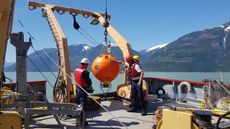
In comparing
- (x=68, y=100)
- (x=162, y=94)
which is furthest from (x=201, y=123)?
(x=162, y=94)

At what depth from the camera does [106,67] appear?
471 inches

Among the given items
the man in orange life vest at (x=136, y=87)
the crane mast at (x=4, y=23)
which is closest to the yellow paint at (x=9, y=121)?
the crane mast at (x=4, y=23)

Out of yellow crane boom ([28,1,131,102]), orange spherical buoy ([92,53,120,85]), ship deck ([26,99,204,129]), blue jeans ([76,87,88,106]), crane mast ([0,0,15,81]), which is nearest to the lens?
crane mast ([0,0,15,81])

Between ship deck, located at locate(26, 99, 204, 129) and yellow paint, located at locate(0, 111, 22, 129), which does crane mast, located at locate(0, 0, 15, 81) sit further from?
→ ship deck, located at locate(26, 99, 204, 129)

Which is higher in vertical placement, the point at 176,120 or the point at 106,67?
the point at 106,67

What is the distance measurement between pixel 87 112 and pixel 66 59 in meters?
1.81

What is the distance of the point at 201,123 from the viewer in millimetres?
Result: 5535

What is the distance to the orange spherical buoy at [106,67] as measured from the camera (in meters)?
12.0

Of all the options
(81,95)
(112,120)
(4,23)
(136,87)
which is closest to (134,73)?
(136,87)

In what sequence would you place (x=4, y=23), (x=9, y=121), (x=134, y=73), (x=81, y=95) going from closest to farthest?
(x=4, y=23)
(x=9, y=121)
(x=81, y=95)
(x=134, y=73)

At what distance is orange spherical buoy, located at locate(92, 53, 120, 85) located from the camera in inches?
472

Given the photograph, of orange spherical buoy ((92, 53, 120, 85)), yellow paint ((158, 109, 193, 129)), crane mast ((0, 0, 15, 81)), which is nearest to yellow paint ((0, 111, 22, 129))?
crane mast ((0, 0, 15, 81))

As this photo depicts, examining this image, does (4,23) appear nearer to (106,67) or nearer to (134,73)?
(134,73)

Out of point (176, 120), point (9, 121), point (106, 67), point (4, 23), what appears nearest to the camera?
point (4, 23)
